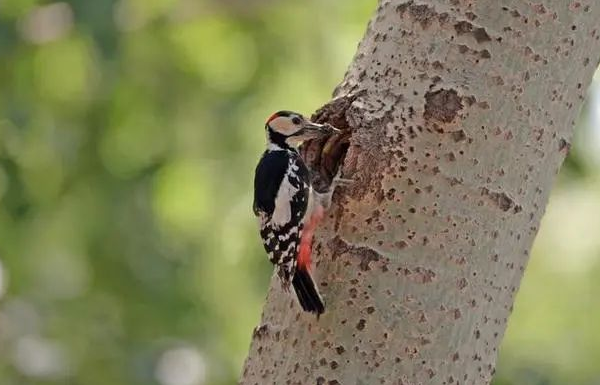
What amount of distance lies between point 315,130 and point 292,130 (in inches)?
4.1

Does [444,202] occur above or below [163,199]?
below

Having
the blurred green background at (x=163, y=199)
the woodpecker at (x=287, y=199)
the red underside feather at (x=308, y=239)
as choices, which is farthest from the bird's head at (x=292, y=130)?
the blurred green background at (x=163, y=199)

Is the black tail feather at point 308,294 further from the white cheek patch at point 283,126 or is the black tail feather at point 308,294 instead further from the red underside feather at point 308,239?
the white cheek patch at point 283,126

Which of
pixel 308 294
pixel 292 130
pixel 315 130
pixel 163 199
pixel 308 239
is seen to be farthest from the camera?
pixel 163 199

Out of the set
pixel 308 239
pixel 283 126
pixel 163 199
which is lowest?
pixel 308 239

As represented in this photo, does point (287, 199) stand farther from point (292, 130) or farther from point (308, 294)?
point (308, 294)

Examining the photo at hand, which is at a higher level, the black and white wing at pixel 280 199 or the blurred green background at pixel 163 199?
the blurred green background at pixel 163 199

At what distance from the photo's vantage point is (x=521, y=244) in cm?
117

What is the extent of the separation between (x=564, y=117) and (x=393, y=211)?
0.21 m

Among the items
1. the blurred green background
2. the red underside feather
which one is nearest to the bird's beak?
the red underside feather

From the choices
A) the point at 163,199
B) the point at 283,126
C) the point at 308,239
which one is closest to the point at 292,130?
the point at 283,126

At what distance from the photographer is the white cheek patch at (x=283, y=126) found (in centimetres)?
153

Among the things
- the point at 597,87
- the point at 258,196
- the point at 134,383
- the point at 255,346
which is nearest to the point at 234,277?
the point at 134,383

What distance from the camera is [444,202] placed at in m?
1.16
